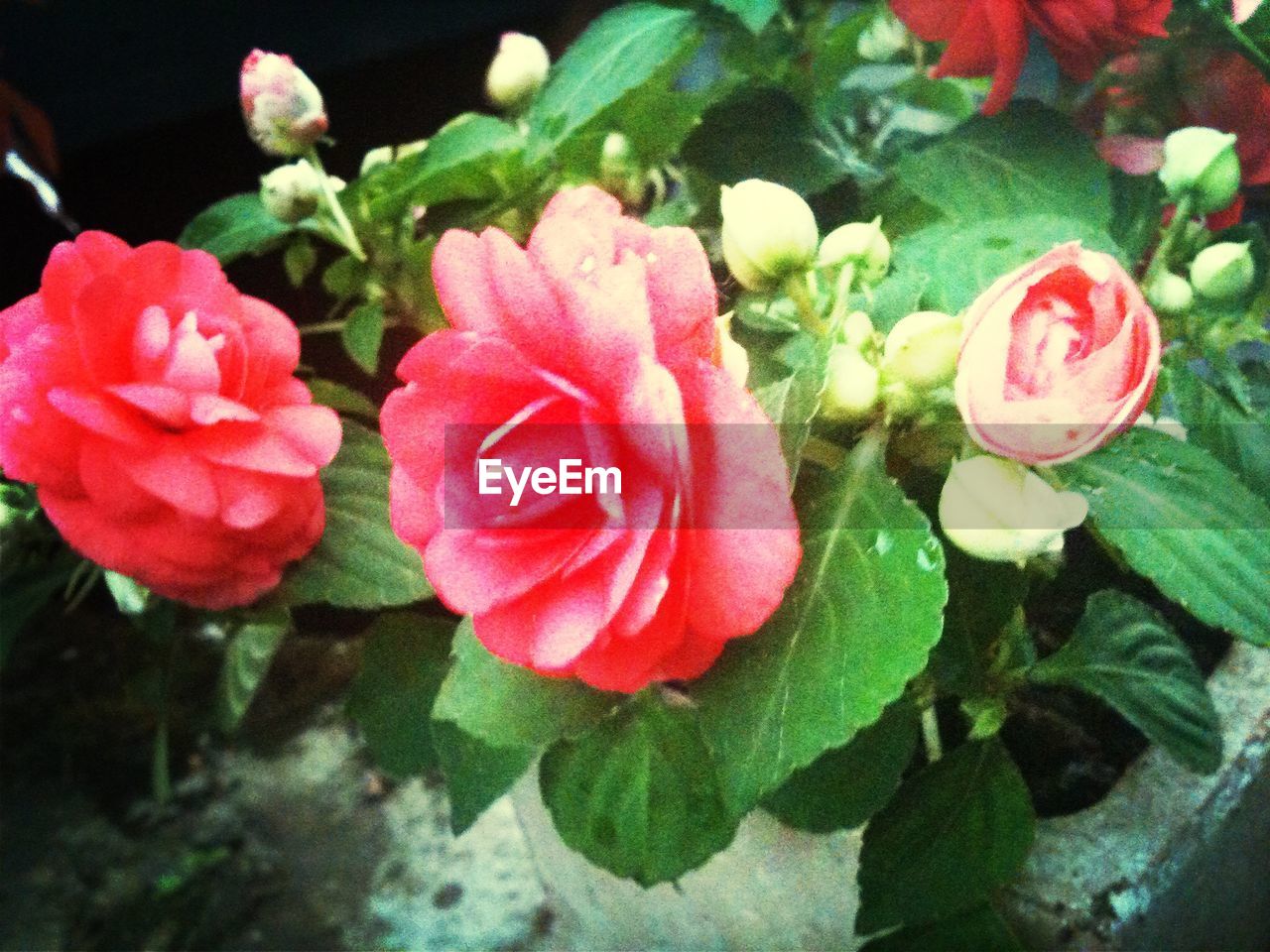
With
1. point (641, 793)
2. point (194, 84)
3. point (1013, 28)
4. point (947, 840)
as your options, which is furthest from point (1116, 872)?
point (194, 84)

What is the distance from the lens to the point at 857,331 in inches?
10.1

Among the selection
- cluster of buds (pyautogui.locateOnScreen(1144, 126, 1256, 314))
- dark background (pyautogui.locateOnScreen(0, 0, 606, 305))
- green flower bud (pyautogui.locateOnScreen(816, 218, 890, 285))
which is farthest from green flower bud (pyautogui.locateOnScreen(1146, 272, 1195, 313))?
dark background (pyautogui.locateOnScreen(0, 0, 606, 305))

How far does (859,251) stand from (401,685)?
27cm

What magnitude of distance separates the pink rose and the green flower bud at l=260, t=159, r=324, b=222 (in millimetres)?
256

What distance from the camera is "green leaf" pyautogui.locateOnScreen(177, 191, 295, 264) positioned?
0.42 meters

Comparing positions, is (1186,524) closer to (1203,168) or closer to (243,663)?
(1203,168)

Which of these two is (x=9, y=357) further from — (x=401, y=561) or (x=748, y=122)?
(x=748, y=122)

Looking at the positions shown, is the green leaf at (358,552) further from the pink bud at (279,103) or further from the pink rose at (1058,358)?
the pink rose at (1058,358)

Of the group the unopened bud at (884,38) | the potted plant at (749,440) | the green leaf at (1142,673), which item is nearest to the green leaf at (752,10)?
the potted plant at (749,440)

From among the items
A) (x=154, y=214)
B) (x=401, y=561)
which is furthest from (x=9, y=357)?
(x=154, y=214)

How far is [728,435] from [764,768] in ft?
0.26

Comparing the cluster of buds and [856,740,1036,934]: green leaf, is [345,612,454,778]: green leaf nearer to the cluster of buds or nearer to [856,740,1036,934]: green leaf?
[856,740,1036,934]: green leaf

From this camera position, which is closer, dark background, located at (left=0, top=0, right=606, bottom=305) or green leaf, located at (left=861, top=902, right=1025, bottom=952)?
green leaf, located at (left=861, top=902, right=1025, bottom=952)

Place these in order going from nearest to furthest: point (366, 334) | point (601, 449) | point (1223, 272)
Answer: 1. point (601, 449)
2. point (1223, 272)
3. point (366, 334)
